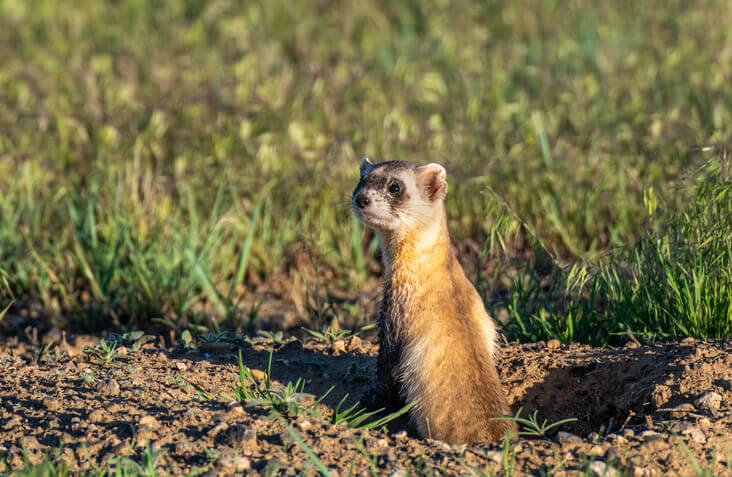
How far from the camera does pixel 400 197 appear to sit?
14.9 feet

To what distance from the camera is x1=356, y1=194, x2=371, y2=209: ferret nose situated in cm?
448

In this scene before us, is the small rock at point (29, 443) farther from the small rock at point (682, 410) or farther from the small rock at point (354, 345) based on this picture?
the small rock at point (682, 410)

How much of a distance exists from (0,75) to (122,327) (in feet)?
13.1

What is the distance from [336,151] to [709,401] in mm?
3768

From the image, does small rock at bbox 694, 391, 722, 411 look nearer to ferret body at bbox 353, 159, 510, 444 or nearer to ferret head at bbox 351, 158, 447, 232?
ferret body at bbox 353, 159, 510, 444

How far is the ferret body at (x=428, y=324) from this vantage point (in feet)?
14.4

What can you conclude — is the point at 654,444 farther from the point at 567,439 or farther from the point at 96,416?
the point at 96,416

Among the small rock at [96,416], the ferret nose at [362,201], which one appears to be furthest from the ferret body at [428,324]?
the small rock at [96,416]

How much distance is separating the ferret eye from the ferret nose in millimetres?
139

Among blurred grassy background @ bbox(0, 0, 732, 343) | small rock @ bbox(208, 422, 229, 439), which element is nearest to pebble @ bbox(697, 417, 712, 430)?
blurred grassy background @ bbox(0, 0, 732, 343)

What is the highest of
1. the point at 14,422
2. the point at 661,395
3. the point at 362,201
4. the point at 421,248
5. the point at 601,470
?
the point at 362,201

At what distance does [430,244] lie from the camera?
4527 millimetres

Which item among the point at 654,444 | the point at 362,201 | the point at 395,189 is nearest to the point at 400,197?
the point at 395,189

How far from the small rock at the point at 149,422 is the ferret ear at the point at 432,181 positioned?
1.61 meters
